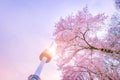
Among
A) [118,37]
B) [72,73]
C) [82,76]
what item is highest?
[118,37]

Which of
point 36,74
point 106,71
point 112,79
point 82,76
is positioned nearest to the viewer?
point 112,79

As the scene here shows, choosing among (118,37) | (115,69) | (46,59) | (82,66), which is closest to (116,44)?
(118,37)

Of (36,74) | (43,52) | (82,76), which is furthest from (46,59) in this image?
(82,76)

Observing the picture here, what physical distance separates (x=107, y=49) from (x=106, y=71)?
280 centimetres

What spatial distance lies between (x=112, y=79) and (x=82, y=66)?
2.59 meters

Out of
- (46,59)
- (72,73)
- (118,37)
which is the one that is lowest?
(46,59)

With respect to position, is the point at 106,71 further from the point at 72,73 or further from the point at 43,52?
the point at 43,52

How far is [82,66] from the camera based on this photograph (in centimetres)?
1286

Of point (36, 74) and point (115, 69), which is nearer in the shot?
point (115, 69)

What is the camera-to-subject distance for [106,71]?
12328 mm

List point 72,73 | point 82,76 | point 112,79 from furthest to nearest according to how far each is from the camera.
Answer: point 82,76
point 72,73
point 112,79

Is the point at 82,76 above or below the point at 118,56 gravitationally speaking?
below

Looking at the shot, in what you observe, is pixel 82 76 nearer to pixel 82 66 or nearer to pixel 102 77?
pixel 82 66

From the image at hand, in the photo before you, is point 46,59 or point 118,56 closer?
point 118,56
